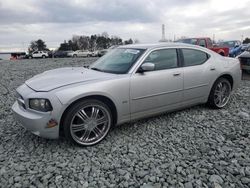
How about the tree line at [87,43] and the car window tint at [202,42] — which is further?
the tree line at [87,43]

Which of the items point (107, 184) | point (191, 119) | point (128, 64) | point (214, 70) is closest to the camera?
point (107, 184)

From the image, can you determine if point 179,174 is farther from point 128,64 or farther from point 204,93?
point 204,93

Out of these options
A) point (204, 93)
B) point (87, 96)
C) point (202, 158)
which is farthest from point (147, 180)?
point (204, 93)

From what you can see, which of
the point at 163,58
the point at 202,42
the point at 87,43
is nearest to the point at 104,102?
the point at 163,58

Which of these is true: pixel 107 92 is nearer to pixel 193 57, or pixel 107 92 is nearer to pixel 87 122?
pixel 87 122

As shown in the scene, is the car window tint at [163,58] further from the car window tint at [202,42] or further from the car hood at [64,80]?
the car window tint at [202,42]

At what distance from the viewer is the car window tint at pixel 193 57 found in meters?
4.38

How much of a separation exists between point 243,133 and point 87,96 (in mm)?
2540

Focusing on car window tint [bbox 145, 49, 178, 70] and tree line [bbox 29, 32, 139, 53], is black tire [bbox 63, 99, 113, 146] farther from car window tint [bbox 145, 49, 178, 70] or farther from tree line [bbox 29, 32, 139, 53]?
tree line [bbox 29, 32, 139, 53]

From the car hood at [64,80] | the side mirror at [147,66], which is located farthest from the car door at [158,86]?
the car hood at [64,80]

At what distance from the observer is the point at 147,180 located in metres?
2.63

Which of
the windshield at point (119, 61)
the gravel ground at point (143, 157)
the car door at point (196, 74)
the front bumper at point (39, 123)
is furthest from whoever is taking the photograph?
the car door at point (196, 74)

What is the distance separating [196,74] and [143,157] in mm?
2066

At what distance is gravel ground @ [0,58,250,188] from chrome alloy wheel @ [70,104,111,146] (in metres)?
0.13
